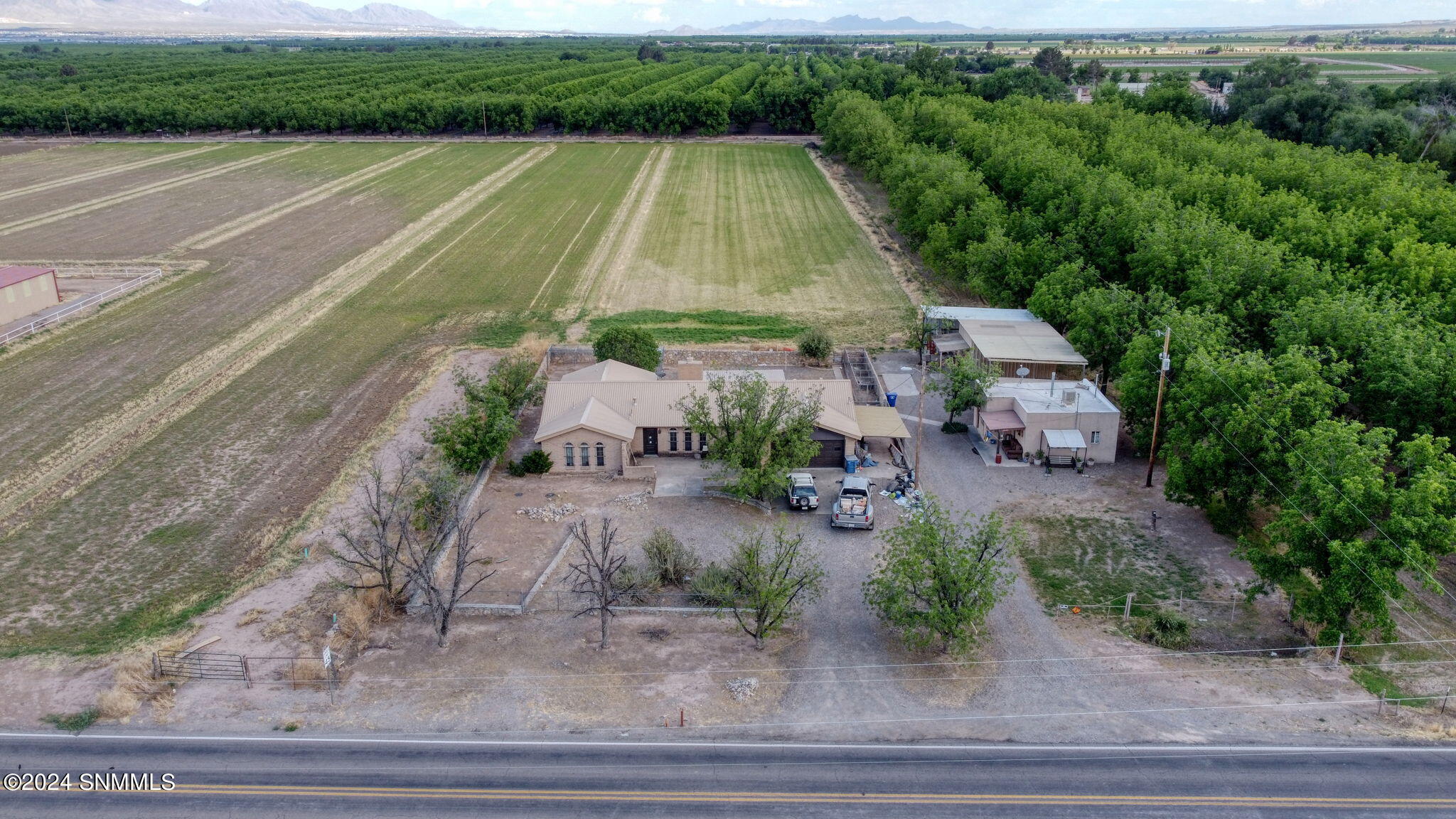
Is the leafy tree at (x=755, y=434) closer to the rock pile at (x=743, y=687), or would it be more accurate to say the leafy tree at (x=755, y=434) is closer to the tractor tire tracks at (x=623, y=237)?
the rock pile at (x=743, y=687)

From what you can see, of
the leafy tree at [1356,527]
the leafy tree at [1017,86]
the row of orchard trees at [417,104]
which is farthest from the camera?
the leafy tree at [1017,86]

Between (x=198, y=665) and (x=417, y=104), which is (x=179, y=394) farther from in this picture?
(x=417, y=104)

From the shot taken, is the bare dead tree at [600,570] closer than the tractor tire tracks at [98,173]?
Yes

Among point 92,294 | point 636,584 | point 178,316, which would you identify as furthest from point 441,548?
point 92,294

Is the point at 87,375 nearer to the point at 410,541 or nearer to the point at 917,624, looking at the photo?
the point at 410,541

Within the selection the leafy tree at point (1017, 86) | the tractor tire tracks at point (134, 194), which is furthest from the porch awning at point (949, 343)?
the leafy tree at point (1017, 86)

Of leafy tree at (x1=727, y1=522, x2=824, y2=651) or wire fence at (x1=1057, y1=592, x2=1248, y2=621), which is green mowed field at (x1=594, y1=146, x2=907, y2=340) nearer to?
wire fence at (x1=1057, y1=592, x2=1248, y2=621)

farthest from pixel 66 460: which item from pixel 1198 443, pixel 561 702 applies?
pixel 1198 443
